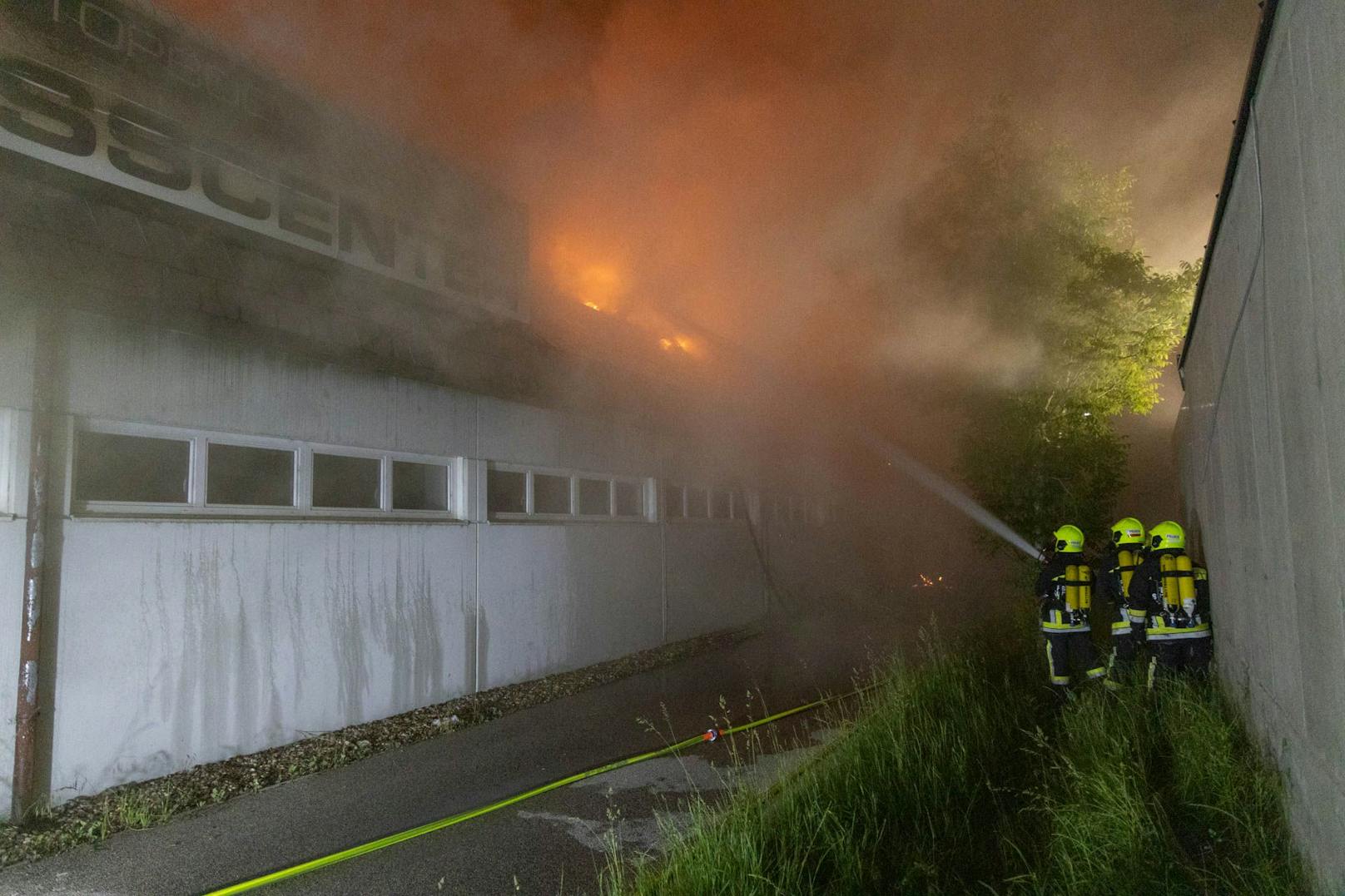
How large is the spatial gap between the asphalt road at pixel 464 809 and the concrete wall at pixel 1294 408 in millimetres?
2053

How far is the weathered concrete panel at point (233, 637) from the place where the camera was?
13.9ft

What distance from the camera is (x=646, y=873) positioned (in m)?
2.92

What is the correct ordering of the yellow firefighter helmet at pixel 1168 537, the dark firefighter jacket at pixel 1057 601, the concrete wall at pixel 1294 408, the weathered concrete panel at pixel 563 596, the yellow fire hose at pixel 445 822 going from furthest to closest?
the weathered concrete panel at pixel 563 596, the dark firefighter jacket at pixel 1057 601, the yellow firefighter helmet at pixel 1168 537, the yellow fire hose at pixel 445 822, the concrete wall at pixel 1294 408

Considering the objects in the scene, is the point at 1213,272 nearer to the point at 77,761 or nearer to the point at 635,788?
the point at 635,788

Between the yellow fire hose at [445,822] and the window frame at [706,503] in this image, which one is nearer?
the yellow fire hose at [445,822]

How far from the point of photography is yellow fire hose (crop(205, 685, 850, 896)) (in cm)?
343

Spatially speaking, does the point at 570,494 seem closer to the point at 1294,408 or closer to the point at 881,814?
the point at 881,814

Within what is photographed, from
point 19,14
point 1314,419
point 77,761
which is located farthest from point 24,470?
point 1314,419

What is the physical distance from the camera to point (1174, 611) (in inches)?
200

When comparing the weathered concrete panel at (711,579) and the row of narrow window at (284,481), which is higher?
the row of narrow window at (284,481)

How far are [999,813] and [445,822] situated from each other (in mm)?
2595

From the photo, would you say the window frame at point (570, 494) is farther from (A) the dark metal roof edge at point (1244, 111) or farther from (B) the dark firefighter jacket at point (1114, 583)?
(A) the dark metal roof edge at point (1244, 111)

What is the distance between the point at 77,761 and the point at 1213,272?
647cm

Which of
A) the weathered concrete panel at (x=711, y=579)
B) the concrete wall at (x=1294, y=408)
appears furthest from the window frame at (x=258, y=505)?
the concrete wall at (x=1294, y=408)
